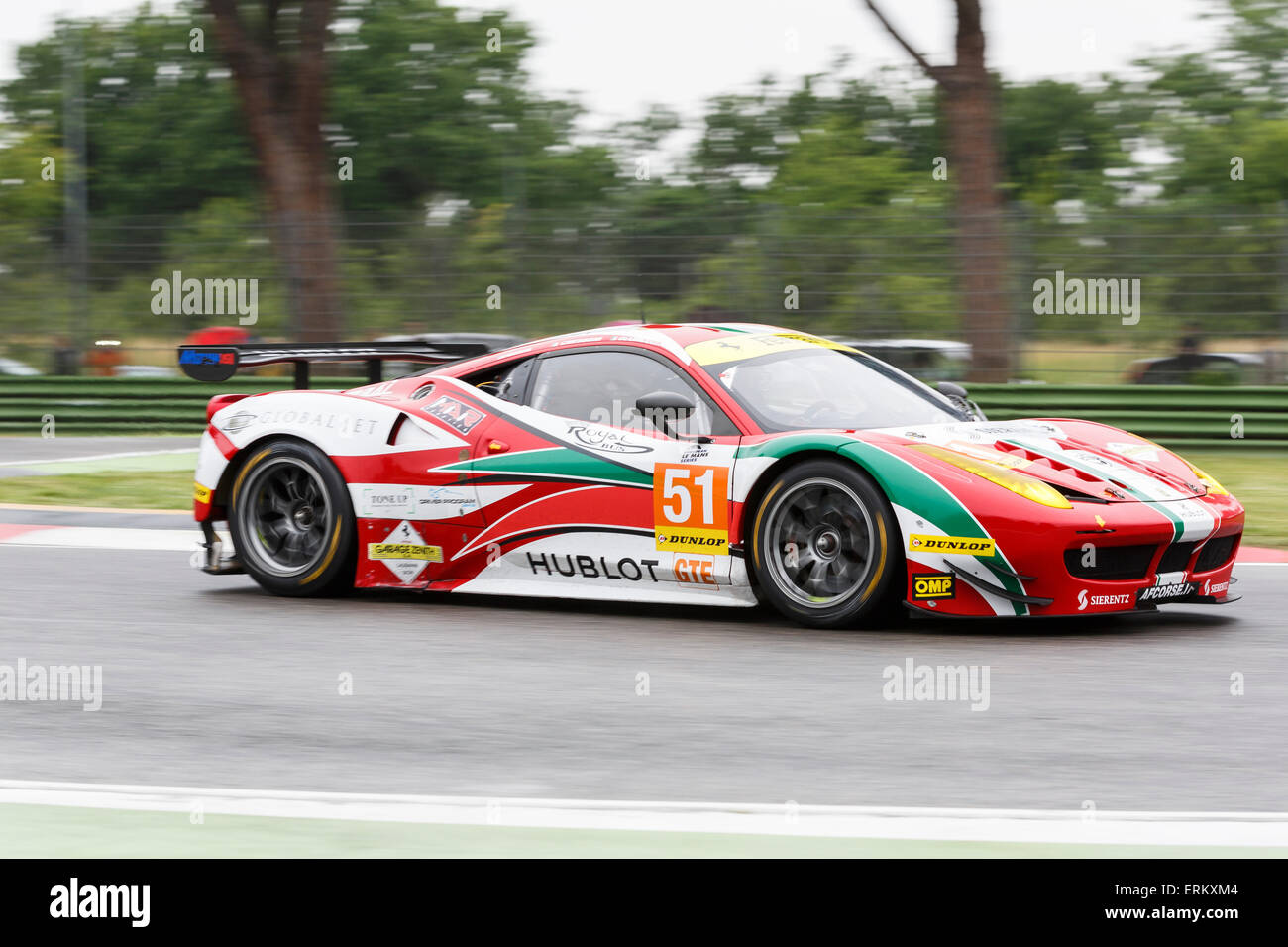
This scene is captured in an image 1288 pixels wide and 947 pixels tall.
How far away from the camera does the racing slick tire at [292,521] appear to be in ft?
25.9

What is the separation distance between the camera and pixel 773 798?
4.25m

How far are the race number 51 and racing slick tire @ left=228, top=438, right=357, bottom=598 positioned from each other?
5.23 ft

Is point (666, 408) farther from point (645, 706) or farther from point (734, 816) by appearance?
point (734, 816)

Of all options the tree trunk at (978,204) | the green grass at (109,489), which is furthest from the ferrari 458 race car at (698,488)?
the tree trunk at (978,204)

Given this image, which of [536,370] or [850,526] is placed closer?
[850,526]

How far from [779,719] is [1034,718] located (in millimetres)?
764

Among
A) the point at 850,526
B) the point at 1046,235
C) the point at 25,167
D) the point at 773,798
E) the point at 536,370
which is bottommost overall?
the point at 773,798

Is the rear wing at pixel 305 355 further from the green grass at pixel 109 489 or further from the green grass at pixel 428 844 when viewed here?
the green grass at pixel 428 844

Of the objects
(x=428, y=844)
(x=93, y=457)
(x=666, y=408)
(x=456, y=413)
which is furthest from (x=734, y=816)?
(x=93, y=457)

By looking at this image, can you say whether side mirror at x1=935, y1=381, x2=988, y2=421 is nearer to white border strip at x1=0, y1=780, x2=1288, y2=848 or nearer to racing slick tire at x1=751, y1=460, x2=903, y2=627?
racing slick tire at x1=751, y1=460, x2=903, y2=627

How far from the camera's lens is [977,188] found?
55.2 feet

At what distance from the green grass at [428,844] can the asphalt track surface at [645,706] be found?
407 millimetres
